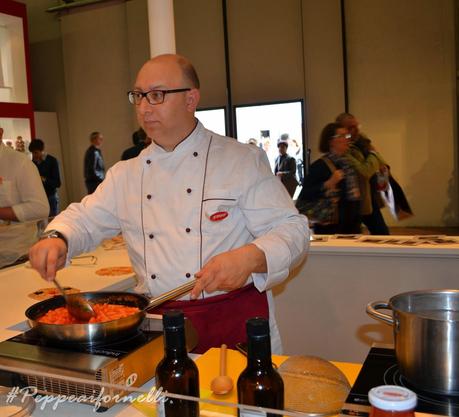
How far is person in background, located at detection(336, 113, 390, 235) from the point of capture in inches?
159

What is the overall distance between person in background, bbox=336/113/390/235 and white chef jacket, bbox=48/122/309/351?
2.17 m

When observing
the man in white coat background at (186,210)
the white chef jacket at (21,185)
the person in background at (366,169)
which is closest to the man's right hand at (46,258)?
the man in white coat background at (186,210)

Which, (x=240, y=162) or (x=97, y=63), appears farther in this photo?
(x=97, y=63)

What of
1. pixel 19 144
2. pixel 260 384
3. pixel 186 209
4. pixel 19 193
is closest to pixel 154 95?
pixel 186 209

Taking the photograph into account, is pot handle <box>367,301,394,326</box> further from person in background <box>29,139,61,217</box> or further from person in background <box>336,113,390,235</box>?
person in background <box>29,139,61,217</box>

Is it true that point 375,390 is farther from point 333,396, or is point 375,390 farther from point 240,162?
point 240,162

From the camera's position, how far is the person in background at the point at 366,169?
4027 millimetres

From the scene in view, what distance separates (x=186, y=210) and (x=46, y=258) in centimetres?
48

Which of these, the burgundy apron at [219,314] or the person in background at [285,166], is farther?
the person in background at [285,166]

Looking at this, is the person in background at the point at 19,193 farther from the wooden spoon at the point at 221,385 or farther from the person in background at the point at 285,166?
the person in background at the point at 285,166

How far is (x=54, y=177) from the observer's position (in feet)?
22.2

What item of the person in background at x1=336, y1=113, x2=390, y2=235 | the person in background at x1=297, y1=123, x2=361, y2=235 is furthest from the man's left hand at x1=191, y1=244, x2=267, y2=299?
the person in background at x1=336, y1=113, x2=390, y2=235

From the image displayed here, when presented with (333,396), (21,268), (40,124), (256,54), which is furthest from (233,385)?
(40,124)

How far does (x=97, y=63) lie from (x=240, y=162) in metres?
8.63
